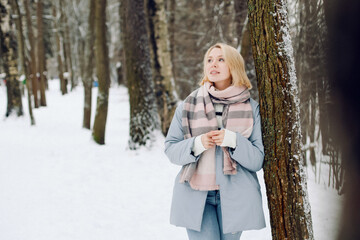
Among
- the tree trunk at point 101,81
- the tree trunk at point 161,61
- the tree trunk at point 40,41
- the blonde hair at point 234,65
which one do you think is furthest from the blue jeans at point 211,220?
the tree trunk at point 40,41

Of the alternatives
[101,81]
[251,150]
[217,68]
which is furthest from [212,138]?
[101,81]

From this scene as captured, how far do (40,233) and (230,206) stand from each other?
8.53 ft

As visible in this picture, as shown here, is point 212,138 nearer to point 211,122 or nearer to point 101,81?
point 211,122

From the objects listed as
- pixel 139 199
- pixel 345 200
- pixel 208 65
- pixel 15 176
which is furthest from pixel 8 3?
pixel 345 200

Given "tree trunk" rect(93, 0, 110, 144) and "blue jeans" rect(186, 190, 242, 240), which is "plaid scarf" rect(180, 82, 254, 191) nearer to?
"blue jeans" rect(186, 190, 242, 240)

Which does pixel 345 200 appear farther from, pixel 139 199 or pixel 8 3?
pixel 8 3

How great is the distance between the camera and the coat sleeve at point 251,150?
2.00 m

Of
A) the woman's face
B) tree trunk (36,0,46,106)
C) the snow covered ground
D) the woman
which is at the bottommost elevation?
the snow covered ground

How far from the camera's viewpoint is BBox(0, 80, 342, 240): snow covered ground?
148 inches

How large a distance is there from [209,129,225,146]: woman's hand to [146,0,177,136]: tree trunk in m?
6.05

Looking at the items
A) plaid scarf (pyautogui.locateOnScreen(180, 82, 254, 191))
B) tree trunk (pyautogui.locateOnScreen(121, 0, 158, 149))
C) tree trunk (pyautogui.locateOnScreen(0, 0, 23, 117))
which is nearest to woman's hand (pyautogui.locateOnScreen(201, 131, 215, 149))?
plaid scarf (pyautogui.locateOnScreen(180, 82, 254, 191))

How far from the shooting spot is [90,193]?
5.05m

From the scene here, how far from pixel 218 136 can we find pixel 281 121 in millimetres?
478

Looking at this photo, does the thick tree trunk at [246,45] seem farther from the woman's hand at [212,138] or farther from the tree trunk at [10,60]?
the tree trunk at [10,60]
